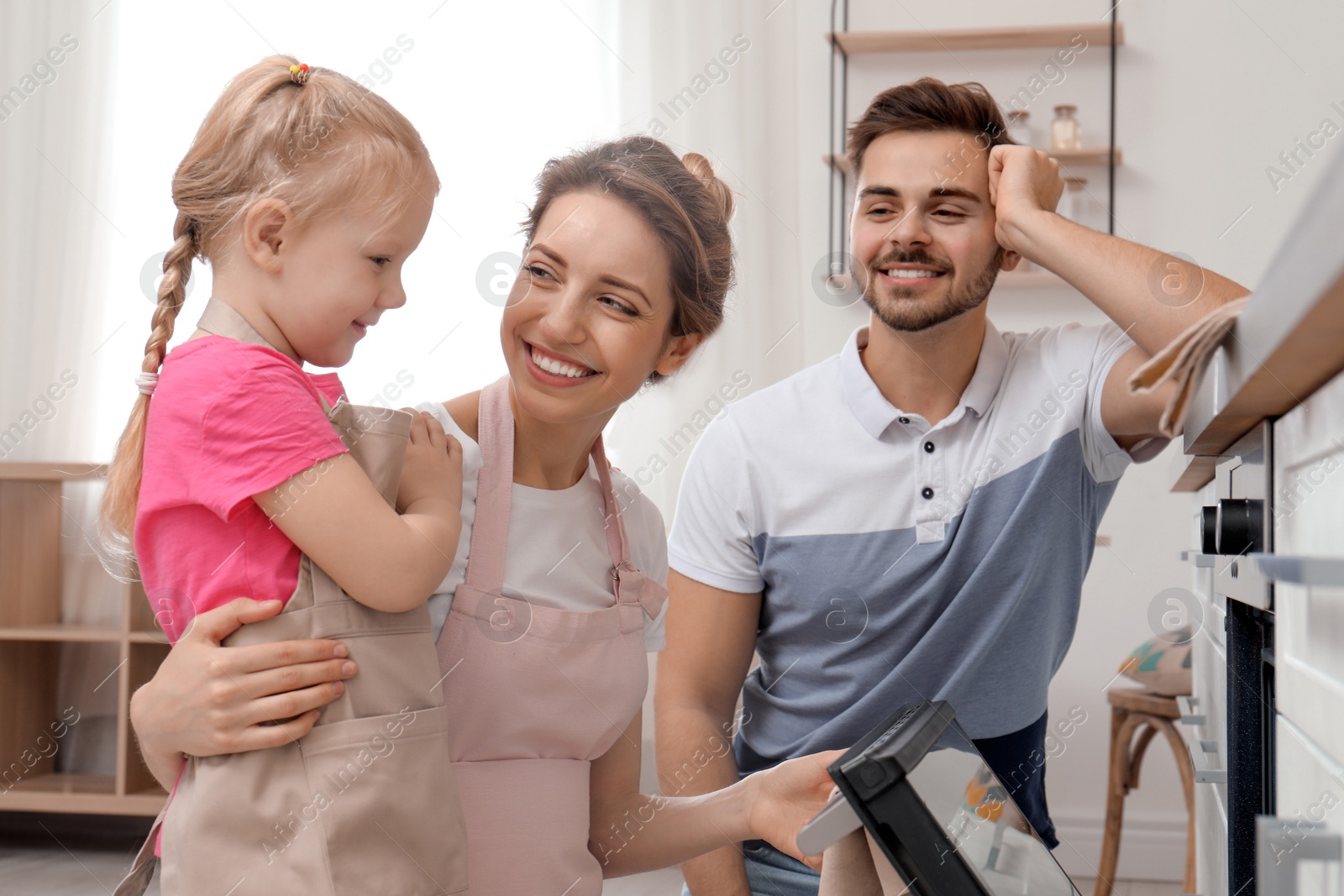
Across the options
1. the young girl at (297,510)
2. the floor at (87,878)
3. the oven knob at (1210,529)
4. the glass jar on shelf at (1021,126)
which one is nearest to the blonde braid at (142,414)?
the young girl at (297,510)

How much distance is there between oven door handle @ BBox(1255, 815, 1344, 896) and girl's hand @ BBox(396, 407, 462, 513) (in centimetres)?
62

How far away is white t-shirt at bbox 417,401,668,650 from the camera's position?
105 centimetres

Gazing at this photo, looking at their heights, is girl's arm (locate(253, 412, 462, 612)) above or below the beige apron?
above

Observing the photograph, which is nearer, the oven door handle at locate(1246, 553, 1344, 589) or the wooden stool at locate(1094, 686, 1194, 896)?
the oven door handle at locate(1246, 553, 1344, 589)

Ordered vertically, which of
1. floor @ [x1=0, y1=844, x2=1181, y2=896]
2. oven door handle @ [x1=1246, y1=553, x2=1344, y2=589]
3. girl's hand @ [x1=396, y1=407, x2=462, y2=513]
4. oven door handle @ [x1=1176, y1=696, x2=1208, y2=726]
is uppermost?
girl's hand @ [x1=396, y1=407, x2=462, y2=513]

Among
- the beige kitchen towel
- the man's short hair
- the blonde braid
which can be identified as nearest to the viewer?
the beige kitchen towel

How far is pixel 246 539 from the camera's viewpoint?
0.85m

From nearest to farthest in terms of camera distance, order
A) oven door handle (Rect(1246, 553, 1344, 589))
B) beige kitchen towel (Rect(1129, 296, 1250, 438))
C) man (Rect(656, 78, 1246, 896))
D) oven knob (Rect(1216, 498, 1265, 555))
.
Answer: oven door handle (Rect(1246, 553, 1344, 589))
beige kitchen towel (Rect(1129, 296, 1250, 438))
oven knob (Rect(1216, 498, 1265, 555))
man (Rect(656, 78, 1246, 896))

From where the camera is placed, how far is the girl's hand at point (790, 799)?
982 millimetres

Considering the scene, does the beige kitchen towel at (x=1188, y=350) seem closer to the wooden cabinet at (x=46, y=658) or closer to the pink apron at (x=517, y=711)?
the pink apron at (x=517, y=711)

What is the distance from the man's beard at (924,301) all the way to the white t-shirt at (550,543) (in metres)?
0.49

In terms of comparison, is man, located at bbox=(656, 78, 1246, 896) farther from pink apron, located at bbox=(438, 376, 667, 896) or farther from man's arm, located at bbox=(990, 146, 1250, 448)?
pink apron, located at bbox=(438, 376, 667, 896)

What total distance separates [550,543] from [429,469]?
19 cm

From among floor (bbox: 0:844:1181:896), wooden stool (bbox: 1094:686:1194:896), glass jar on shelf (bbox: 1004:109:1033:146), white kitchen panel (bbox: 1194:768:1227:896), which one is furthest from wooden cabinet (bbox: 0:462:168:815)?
glass jar on shelf (bbox: 1004:109:1033:146)
